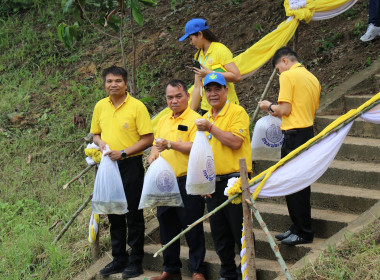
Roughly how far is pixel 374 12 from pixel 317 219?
3530mm

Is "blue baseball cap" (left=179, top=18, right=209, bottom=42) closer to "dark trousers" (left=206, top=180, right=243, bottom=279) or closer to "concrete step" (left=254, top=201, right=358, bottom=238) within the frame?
"dark trousers" (left=206, top=180, right=243, bottom=279)

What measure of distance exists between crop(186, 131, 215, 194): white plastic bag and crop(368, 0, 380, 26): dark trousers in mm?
4072

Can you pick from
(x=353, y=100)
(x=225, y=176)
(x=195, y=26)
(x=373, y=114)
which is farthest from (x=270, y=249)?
(x=353, y=100)

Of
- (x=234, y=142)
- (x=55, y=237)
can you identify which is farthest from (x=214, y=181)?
(x=55, y=237)

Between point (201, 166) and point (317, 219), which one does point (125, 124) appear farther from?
point (317, 219)

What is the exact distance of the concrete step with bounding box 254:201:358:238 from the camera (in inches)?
222

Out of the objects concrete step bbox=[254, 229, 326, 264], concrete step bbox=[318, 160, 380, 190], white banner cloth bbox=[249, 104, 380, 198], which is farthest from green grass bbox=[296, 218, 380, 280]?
concrete step bbox=[318, 160, 380, 190]

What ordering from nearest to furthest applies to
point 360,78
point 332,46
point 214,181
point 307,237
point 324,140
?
point 324,140 → point 214,181 → point 307,237 → point 360,78 → point 332,46

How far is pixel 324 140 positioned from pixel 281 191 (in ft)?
1.66

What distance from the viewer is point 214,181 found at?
5137mm

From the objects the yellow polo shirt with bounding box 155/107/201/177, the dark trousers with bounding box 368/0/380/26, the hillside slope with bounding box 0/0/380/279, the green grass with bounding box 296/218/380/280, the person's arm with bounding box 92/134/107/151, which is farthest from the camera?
the dark trousers with bounding box 368/0/380/26

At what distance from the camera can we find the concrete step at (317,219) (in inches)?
222

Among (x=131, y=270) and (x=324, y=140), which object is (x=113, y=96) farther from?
(x=324, y=140)

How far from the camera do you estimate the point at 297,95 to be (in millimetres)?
5402
